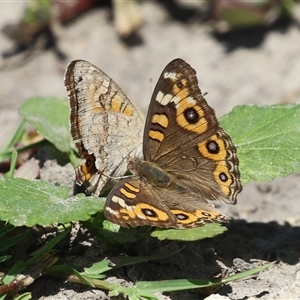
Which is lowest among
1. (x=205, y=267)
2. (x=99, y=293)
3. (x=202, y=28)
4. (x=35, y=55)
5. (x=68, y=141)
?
(x=99, y=293)

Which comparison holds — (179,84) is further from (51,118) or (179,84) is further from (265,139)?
(51,118)

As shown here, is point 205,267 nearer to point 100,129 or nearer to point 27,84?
point 100,129

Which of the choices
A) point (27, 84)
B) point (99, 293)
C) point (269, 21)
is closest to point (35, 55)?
point (27, 84)

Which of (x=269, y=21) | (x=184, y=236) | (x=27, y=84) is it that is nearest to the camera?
(x=184, y=236)

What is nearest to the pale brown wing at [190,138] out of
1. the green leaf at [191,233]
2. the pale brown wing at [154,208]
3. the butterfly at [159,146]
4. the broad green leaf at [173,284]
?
the butterfly at [159,146]

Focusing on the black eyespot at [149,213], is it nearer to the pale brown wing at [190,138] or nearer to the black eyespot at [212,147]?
the pale brown wing at [190,138]

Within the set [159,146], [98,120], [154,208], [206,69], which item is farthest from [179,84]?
[206,69]
